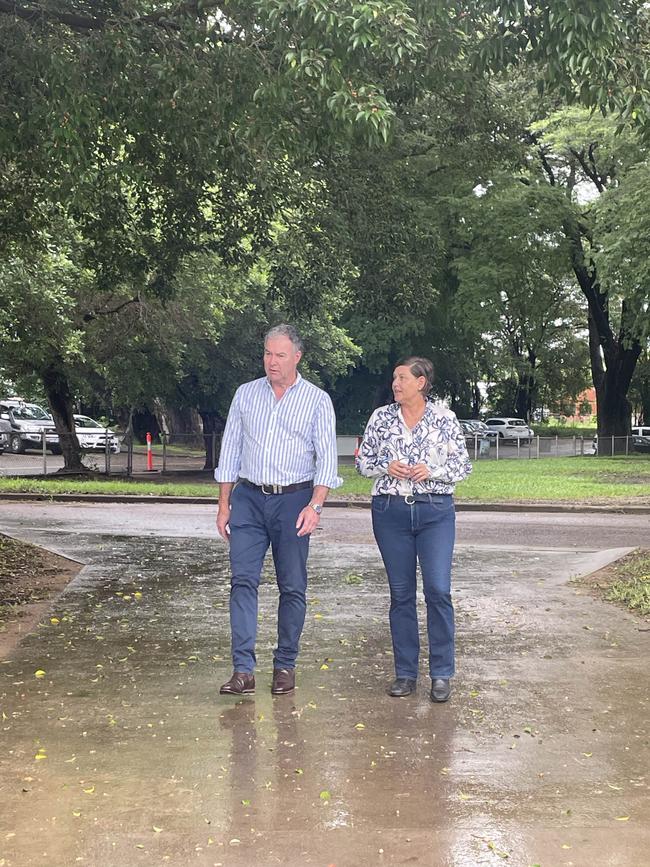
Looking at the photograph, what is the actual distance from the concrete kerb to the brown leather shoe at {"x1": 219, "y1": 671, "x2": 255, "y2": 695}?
13778 mm

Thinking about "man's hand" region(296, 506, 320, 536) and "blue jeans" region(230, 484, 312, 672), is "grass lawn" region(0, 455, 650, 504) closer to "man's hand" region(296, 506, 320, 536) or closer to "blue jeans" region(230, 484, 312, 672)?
"blue jeans" region(230, 484, 312, 672)

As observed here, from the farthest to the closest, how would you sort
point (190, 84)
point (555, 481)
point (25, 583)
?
point (555, 481), point (25, 583), point (190, 84)

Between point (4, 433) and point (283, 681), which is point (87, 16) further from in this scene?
point (4, 433)

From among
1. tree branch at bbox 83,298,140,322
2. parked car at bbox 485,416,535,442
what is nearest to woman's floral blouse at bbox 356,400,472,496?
tree branch at bbox 83,298,140,322

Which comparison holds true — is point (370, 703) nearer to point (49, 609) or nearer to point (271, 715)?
point (271, 715)

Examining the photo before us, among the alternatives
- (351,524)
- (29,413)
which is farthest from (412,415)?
(29,413)

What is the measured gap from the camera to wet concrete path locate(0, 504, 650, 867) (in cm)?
391

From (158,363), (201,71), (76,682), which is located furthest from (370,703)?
(158,363)

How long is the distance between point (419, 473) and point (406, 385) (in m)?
0.48

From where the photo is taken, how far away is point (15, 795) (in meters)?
4.34

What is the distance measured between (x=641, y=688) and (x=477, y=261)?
29906 mm

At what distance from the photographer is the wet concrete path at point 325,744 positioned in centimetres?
391

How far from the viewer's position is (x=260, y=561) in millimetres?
6109

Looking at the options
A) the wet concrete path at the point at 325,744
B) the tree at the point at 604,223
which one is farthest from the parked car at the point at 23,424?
the wet concrete path at the point at 325,744
